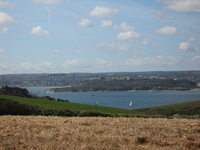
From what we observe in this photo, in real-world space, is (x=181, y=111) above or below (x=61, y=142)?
below

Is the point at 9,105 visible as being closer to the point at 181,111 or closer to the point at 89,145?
the point at 89,145

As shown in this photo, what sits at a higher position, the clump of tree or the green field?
the clump of tree

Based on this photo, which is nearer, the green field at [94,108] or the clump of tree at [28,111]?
the clump of tree at [28,111]

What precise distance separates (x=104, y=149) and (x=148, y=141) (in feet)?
9.10

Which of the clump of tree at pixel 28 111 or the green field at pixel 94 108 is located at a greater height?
the clump of tree at pixel 28 111

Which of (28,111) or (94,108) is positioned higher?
(28,111)

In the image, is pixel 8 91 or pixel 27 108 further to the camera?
pixel 8 91

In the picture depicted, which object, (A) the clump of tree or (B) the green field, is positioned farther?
(B) the green field

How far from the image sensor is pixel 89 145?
10.6 meters

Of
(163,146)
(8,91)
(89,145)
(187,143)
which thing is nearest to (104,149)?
(89,145)

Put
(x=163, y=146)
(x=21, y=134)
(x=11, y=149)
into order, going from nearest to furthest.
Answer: (x=11, y=149), (x=163, y=146), (x=21, y=134)

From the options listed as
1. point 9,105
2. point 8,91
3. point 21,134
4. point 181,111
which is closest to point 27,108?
point 9,105

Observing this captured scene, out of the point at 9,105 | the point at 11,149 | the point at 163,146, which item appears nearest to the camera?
the point at 11,149

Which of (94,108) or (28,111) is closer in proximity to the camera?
(28,111)
